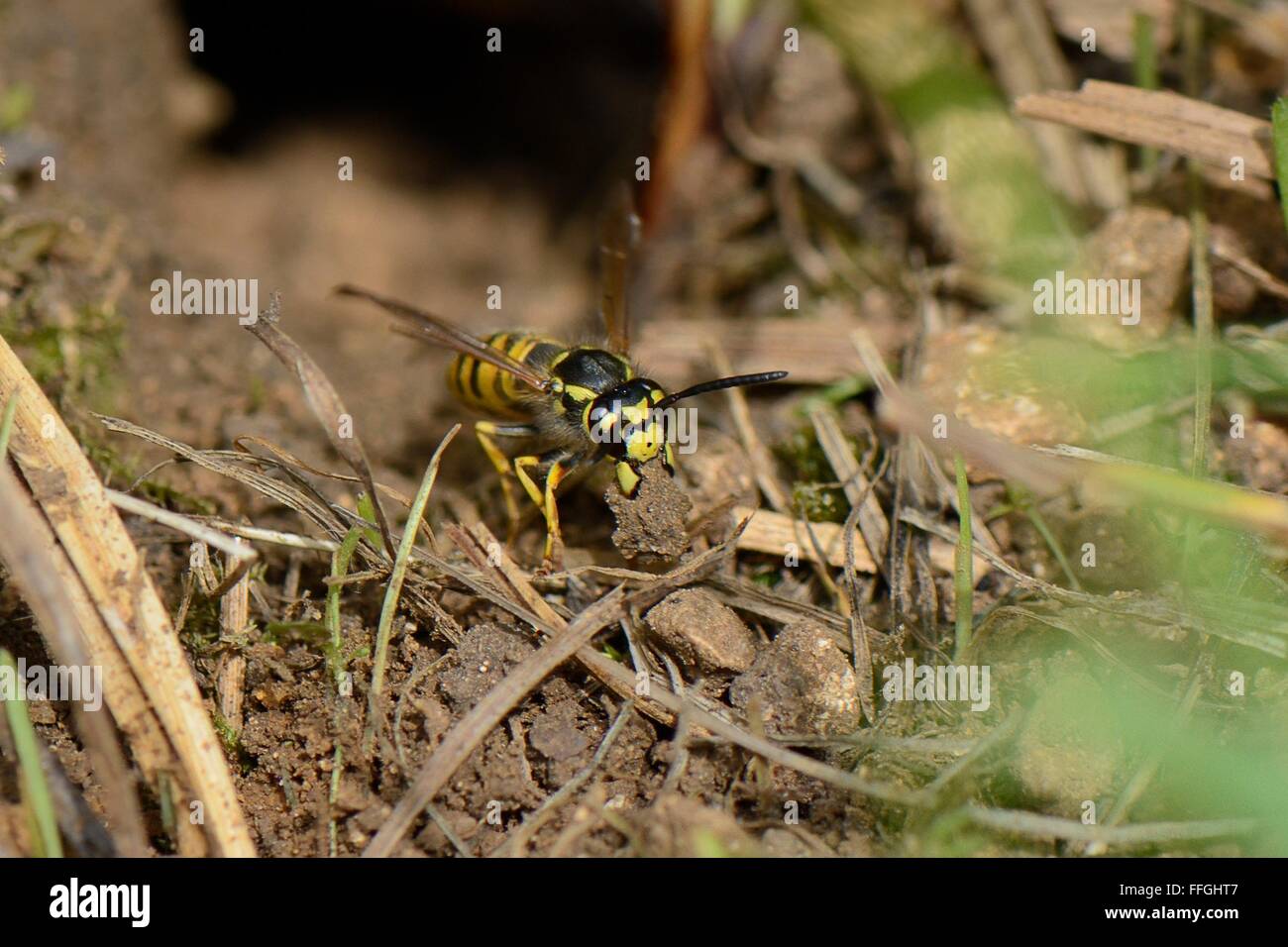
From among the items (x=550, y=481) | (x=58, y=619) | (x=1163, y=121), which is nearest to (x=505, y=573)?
(x=550, y=481)

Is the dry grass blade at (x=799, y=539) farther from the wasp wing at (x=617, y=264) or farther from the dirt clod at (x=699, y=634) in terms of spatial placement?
the wasp wing at (x=617, y=264)

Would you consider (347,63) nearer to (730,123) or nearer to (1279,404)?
(730,123)

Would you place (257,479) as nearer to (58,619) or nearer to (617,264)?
Answer: (58,619)

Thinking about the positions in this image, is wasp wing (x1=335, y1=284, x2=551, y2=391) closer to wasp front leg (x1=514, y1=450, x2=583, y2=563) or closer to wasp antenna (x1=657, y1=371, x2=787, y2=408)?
wasp front leg (x1=514, y1=450, x2=583, y2=563)

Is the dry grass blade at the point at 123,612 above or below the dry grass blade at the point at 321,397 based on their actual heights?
below

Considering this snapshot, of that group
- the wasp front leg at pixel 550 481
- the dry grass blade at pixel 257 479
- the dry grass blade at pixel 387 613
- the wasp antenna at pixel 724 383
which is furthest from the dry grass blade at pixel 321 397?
the wasp antenna at pixel 724 383

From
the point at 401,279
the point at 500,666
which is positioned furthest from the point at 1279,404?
the point at 401,279
